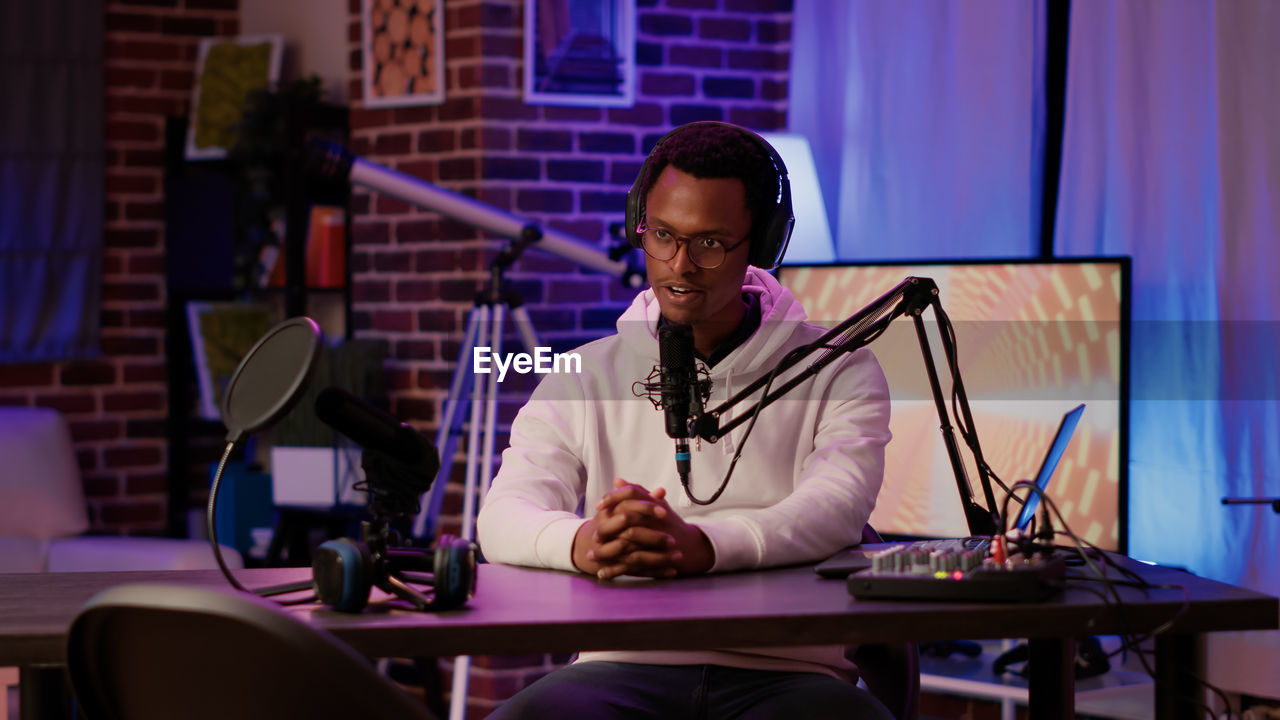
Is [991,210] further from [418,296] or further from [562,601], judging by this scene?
[562,601]

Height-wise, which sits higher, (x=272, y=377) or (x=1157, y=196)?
(x=1157, y=196)

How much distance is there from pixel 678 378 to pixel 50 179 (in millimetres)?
3135

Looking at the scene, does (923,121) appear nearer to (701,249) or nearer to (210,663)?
(701,249)

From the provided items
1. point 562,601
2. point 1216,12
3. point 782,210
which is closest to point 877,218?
point 1216,12

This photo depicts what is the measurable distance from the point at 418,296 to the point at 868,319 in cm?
224

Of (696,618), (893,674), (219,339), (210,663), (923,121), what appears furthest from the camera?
(219,339)

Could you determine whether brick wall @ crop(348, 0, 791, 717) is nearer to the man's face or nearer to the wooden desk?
the man's face

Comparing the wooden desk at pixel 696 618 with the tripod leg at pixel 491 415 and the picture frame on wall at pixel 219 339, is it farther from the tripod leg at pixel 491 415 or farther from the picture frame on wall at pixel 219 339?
the picture frame on wall at pixel 219 339

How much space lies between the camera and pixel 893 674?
1.73 m

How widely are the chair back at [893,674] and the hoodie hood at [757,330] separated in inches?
17.0

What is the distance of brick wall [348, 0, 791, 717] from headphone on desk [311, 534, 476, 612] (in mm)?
2043

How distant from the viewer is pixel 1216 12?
2688mm

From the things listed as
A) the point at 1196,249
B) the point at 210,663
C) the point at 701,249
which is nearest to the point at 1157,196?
the point at 1196,249

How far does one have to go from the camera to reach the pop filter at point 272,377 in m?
1.25
